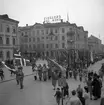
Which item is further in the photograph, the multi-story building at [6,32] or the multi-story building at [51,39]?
the multi-story building at [51,39]

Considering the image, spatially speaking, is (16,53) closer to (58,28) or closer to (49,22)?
(49,22)

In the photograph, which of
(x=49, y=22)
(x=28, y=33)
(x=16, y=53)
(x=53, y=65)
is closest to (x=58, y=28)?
(x=49, y=22)

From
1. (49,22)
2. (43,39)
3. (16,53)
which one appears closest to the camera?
(16,53)

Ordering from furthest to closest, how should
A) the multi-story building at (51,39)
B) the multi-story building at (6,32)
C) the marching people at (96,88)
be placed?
the multi-story building at (51,39) < the multi-story building at (6,32) < the marching people at (96,88)

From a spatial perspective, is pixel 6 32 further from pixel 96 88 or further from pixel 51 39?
pixel 51 39

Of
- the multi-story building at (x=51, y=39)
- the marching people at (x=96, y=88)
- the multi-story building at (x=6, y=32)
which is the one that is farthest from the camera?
the multi-story building at (x=51, y=39)

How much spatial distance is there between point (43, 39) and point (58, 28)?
23.5ft

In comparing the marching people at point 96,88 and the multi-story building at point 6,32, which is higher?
the multi-story building at point 6,32

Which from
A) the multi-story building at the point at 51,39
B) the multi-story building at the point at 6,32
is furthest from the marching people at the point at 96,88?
the multi-story building at the point at 51,39

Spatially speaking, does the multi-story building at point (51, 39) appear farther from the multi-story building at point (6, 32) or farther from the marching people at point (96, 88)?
the marching people at point (96, 88)

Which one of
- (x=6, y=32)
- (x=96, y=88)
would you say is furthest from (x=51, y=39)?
(x=96, y=88)

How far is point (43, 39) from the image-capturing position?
25.8 m

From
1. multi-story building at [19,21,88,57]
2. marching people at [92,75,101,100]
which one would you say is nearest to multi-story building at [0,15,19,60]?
marching people at [92,75,101,100]

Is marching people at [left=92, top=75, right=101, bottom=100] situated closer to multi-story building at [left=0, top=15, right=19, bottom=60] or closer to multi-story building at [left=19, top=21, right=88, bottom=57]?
multi-story building at [left=0, top=15, right=19, bottom=60]
